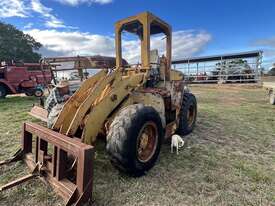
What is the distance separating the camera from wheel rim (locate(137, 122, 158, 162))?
3363 millimetres

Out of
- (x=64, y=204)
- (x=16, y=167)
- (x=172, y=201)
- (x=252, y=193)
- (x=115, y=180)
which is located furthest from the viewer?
(x=16, y=167)

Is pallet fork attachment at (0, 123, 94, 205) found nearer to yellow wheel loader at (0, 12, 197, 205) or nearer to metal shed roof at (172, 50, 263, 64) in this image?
yellow wheel loader at (0, 12, 197, 205)

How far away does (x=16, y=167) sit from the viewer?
3.55 m

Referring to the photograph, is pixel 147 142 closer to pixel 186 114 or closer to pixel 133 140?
pixel 133 140

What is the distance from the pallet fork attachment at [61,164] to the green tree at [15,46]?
32.8 metres

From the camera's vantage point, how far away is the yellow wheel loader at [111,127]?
2.76m

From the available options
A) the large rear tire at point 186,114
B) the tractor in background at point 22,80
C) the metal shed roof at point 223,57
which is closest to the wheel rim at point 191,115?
the large rear tire at point 186,114

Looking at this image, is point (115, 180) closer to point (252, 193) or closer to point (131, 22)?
point (252, 193)

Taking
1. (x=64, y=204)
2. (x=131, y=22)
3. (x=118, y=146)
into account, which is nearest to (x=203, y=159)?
(x=118, y=146)

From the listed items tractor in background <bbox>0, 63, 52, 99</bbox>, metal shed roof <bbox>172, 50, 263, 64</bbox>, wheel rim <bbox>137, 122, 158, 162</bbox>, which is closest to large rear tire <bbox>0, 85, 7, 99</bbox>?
tractor in background <bbox>0, 63, 52, 99</bbox>

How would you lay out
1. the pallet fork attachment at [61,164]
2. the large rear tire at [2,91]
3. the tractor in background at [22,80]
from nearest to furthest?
the pallet fork attachment at [61,164], the large rear tire at [2,91], the tractor in background at [22,80]

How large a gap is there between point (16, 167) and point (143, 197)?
76.8 inches

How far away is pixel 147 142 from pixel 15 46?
3643 centimetres

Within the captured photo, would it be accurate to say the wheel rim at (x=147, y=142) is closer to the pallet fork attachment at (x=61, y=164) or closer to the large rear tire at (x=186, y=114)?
the pallet fork attachment at (x=61, y=164)
